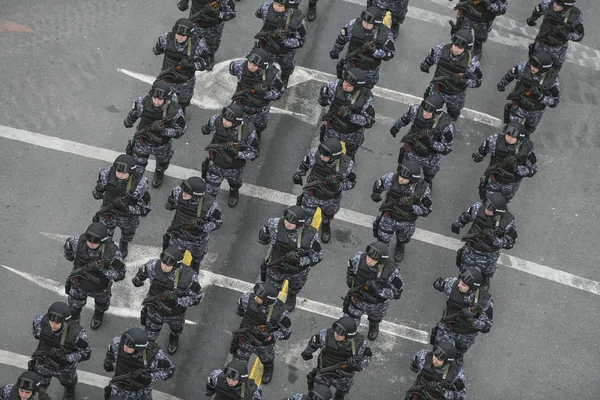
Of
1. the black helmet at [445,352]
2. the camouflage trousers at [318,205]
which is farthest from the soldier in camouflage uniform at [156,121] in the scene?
the black helmet at [445,352]

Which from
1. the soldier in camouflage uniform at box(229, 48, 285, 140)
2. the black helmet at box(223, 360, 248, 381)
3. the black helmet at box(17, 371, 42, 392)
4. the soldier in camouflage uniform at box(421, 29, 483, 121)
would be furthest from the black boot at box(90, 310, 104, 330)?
the soldier in camouflage uniform at box(421, 29, 483, 121)

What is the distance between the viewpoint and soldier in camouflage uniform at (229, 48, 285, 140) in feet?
78.2

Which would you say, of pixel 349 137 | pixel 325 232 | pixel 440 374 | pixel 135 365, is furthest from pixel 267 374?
pixel 349 137

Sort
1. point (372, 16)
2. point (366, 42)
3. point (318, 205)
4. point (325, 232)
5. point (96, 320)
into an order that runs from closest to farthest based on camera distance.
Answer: point (96, 320) → point (318, 205) → point (325, 232) → point (372, 16) → point (366, 42)

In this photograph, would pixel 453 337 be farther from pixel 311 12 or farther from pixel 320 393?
pixel 311 12

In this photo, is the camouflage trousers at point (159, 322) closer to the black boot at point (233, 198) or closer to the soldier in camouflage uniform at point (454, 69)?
the black boot at point (233, 198)

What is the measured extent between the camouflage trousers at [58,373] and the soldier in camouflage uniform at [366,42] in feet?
26.9

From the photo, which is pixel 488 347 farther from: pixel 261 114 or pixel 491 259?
pixel 261 114

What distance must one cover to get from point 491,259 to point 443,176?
3185mm

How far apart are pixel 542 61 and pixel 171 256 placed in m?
8.38

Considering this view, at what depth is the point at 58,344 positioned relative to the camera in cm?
1975

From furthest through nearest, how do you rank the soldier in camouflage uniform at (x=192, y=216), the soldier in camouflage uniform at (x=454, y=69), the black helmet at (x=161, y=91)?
the soldier in camouflage uniform at (x=454, y=69) < the black helmet at (x=161, y=91) < the soldier in camouflage uniform at (x=192, y=216)

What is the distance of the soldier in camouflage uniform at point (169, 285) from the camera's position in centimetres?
2055

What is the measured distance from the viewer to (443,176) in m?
25.5
